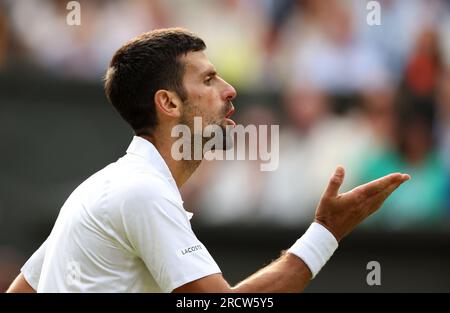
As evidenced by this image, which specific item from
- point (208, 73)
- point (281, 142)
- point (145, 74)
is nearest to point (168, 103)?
point (145, 74)

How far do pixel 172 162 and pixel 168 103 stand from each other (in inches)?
12.0

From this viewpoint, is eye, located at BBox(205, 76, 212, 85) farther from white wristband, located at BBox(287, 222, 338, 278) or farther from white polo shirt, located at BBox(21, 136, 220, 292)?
white wristband, located at BBox(287, 222, 338, 278)

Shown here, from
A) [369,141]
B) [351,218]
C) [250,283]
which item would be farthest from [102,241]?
[369,141]

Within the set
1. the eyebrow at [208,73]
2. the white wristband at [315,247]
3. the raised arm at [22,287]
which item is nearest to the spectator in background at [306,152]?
the eyebrow at [208,73]

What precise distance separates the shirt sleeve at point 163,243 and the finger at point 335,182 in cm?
62

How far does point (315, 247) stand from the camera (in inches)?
174

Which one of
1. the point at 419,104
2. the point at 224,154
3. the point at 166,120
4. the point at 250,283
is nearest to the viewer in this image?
the point at 250,283

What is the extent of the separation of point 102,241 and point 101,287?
8.1 inches

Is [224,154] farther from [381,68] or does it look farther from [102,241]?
[102,241]

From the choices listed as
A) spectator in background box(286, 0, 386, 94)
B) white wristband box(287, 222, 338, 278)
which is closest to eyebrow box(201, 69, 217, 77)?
white wristband box(287, 222, 338, 278)

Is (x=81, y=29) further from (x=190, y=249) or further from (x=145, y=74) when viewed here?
(x=190, y=249)

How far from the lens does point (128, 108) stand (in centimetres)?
494

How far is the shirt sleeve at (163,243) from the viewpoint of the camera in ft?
14.0

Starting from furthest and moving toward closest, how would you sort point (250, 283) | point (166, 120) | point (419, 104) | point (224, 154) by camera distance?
point (419, 104) < point (224, 154) < point (166, 120) < point (250, 283)
